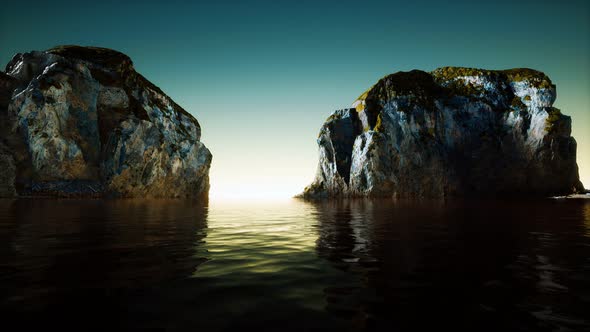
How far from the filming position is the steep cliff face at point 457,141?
297 feet

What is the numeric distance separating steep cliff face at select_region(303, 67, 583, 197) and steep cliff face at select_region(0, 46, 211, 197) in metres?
55.4

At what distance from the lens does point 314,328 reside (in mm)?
4586

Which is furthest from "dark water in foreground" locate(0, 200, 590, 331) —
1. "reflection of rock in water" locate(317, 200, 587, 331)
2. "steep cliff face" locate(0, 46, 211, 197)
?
"steep cliff face" locate(0, 46, 211, 197)

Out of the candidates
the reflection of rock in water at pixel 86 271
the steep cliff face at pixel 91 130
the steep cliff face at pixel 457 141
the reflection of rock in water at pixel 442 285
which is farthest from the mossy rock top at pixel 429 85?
the reflection of rock in water at pixel 86 271

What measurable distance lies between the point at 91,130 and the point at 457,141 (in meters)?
111

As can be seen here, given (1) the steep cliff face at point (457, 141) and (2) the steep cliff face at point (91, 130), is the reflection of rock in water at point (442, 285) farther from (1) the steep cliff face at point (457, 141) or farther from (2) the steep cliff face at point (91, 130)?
(1) the steep cliff face at point (457, 141)

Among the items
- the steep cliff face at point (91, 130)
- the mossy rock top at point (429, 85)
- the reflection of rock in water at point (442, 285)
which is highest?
the mossy rock top at point (429, 85)

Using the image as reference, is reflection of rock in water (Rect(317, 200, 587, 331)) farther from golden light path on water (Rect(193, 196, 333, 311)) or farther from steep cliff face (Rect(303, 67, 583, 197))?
steep cliff face (Rect(303, 67, 583, 197))

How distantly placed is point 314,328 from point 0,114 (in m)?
89.0

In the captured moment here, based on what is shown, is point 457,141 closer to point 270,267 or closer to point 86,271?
point 270,267

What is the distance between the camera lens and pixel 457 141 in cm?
10200

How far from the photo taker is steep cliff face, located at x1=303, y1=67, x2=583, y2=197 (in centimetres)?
9056

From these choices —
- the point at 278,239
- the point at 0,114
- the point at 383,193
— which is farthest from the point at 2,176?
the point at 383,193

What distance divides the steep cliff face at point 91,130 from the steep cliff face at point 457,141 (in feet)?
182
